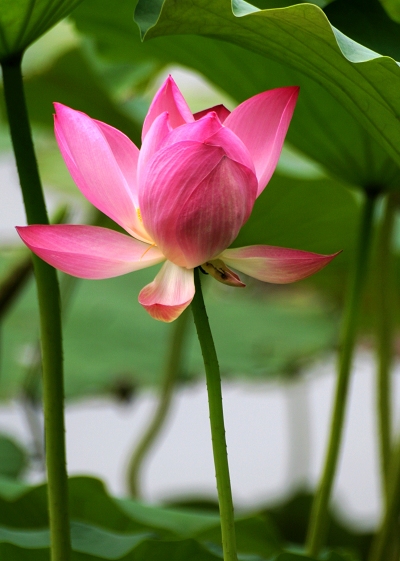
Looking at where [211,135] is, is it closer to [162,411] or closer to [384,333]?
[384,333]

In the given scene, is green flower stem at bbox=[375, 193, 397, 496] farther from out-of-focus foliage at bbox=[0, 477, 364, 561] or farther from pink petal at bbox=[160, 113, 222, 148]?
pink petal at bbox=[160, 113, 222, 148]

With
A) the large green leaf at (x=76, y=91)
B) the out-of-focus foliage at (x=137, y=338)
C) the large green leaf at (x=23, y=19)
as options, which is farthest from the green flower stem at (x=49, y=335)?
the out-of-focus foliage at (x=137, y=338)

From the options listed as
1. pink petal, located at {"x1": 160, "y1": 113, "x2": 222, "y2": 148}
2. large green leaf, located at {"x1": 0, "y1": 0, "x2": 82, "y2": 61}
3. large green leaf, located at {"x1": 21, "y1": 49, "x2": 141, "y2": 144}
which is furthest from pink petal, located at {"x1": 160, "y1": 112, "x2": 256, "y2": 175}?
large green leaf, located at {"x1": 21, "y1": 49, "x2": 141, "y2": 144}

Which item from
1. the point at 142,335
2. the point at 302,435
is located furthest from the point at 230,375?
the point at 302,435

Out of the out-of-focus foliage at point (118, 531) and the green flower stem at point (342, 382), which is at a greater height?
the green flower stem at point (342, 382)

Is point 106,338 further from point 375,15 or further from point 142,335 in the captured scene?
point 375,15

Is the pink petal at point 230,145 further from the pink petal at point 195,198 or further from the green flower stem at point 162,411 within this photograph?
the green flower stem at point 162,411
